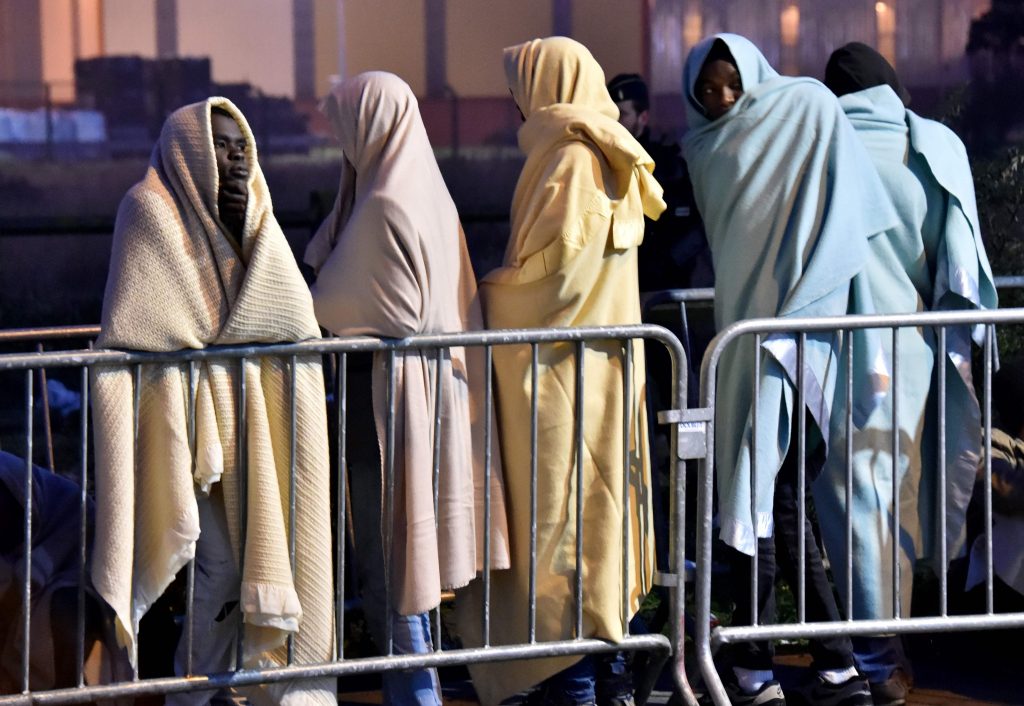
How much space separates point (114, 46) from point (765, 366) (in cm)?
372

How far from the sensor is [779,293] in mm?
5180

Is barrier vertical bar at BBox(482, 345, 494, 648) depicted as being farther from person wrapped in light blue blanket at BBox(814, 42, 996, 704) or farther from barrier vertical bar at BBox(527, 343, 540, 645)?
person wrapped in light blue blanket at BBox(814, 42, 996, 704)

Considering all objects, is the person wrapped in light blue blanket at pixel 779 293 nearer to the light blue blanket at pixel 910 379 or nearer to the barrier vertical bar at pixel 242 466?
the light blue blanket at pixel 910 379

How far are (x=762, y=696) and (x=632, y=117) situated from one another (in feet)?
8.70

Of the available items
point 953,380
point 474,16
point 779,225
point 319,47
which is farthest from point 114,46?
point 953,380

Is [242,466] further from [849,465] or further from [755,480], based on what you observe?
[849,465]

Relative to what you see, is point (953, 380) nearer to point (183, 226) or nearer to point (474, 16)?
point (183, 226)

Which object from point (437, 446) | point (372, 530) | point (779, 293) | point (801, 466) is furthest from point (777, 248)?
point (372, 530)

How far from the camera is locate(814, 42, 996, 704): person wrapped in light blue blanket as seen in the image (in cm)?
521

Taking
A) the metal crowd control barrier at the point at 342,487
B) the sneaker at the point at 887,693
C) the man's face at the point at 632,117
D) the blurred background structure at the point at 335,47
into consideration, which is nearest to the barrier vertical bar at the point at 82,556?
the metal crowd control barrier at the point at 342,487

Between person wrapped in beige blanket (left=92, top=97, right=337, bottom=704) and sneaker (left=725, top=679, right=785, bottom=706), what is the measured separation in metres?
1.33

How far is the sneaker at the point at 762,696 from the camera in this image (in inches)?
205

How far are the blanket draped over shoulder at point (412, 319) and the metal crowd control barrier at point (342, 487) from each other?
0.18 ft

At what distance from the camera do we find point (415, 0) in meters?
7.62
